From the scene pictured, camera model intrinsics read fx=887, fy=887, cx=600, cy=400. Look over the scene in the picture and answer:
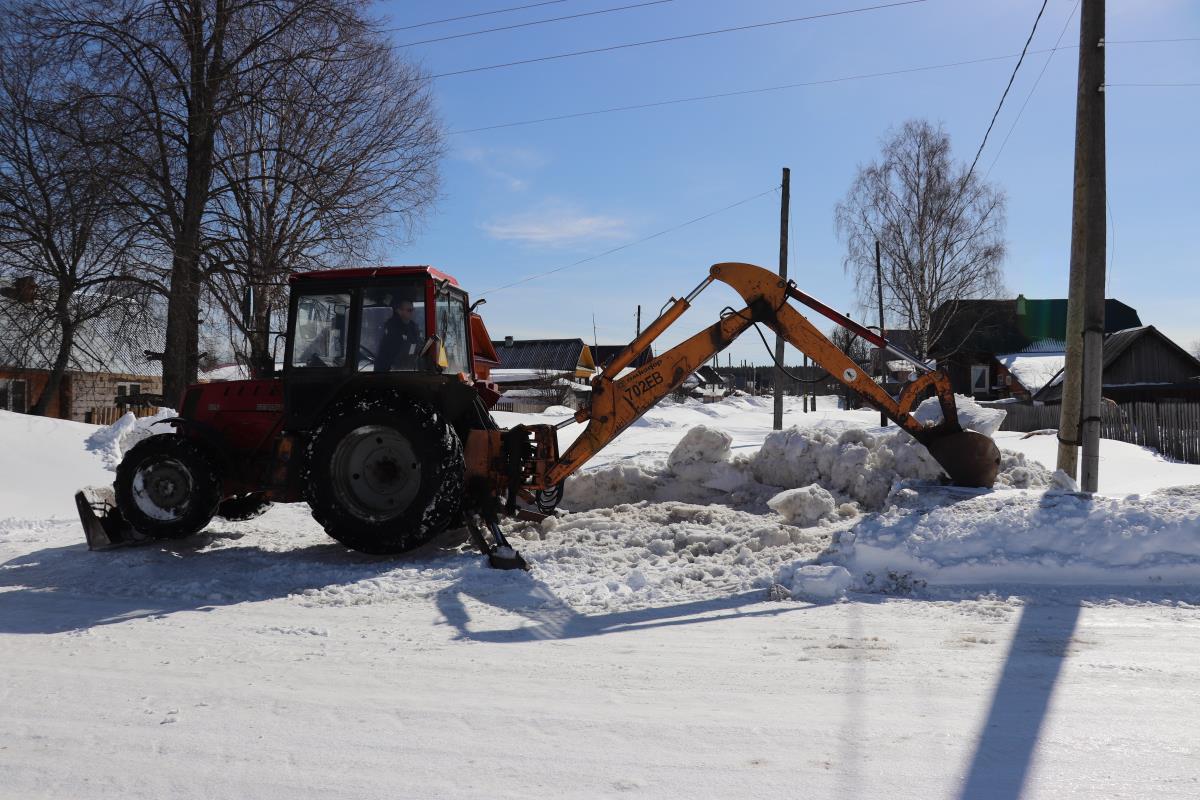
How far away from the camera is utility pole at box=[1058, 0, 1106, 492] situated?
8.48m

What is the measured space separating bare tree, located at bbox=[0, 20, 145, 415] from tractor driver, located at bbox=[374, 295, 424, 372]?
39.1ft

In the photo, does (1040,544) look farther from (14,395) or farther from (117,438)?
(14,395)

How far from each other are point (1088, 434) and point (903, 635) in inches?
184

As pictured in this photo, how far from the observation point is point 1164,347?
33.3m

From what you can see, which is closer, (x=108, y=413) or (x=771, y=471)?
(x=771, y=471)

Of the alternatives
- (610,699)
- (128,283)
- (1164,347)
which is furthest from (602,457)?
(1164,347)

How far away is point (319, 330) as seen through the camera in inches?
300

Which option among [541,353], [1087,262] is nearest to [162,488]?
[1087,262]

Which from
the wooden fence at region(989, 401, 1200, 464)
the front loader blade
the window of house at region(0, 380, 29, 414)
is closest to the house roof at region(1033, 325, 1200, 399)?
the wooden fence at region(989, 401, 1200, 464)

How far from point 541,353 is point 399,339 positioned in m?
51.7

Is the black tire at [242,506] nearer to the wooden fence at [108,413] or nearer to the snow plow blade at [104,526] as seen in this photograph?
the snow plow blade at [104,526]

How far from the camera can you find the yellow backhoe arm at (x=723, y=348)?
7613mm

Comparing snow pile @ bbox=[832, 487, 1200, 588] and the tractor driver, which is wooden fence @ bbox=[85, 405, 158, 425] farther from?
snow pile @ bbox=[832, 487, 1200, 588]

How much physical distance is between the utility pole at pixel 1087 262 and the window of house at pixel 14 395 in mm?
26198
